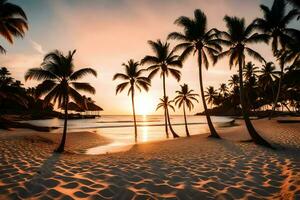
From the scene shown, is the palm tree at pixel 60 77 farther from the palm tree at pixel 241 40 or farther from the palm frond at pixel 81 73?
the palm tree at pixel 241 40

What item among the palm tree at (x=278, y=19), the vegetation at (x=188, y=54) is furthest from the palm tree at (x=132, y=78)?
the palm tree at (x=278, y=19)

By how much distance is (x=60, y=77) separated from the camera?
16547 mm

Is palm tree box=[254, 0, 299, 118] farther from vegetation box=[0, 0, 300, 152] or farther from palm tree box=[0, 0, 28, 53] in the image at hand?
palm tree box=[0, 0, 28, 53]

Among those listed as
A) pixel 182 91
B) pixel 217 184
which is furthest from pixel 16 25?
pixel 182 91

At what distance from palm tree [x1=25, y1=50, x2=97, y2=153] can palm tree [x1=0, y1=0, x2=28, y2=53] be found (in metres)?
3.15

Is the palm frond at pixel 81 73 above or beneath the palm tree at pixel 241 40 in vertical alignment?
beneath

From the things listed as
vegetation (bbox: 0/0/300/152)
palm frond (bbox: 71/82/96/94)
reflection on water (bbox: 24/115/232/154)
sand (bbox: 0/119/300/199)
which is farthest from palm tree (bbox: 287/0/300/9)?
reflection on water (bbox: 24/115/232/154)

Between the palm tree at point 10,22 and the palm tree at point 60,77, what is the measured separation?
10.3 ft

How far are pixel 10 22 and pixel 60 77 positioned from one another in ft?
18.9

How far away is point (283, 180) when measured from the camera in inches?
→ 247

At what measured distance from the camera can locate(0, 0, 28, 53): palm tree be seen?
15.2 meters

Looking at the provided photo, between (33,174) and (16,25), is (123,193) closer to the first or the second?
(33,174)

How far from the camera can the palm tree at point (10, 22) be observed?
1517 cm

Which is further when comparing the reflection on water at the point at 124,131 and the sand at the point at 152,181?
the reflection on water at the point at 124,131
